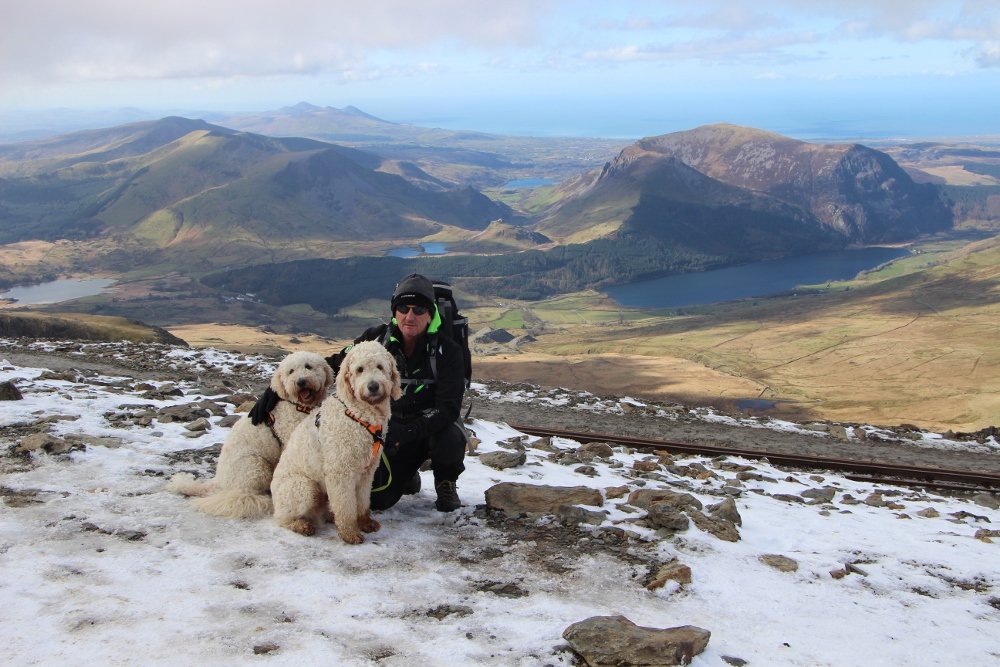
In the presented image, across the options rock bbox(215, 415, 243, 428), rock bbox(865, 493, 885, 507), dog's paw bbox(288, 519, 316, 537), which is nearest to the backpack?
dog's paw bbox(288, 519, 316, 537)

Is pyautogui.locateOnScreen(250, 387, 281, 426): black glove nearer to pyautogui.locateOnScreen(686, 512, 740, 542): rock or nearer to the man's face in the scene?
the man's face

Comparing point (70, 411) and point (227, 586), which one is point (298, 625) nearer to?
point (227, 586)

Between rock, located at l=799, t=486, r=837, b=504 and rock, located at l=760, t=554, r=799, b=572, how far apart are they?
421 centimetres

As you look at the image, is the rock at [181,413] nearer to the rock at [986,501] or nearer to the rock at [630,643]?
→ the rock at [630,643]

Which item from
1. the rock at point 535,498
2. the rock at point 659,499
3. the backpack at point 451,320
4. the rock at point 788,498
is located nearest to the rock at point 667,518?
the rock at point 659,499

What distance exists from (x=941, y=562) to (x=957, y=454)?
49.2 ft

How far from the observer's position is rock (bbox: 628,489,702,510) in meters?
7.98

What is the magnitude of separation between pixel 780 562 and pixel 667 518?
4.03 ft

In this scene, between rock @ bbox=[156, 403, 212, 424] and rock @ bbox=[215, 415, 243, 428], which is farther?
rock @ bbox=[215, 415, 243, 428]

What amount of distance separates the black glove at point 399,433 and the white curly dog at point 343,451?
302 millimetres

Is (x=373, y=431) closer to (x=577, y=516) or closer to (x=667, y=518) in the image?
(x=577, y=516)

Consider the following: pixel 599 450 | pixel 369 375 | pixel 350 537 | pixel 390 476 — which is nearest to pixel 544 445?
pixel 599 450

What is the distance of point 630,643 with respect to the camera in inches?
181

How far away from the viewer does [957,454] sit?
19.3m
